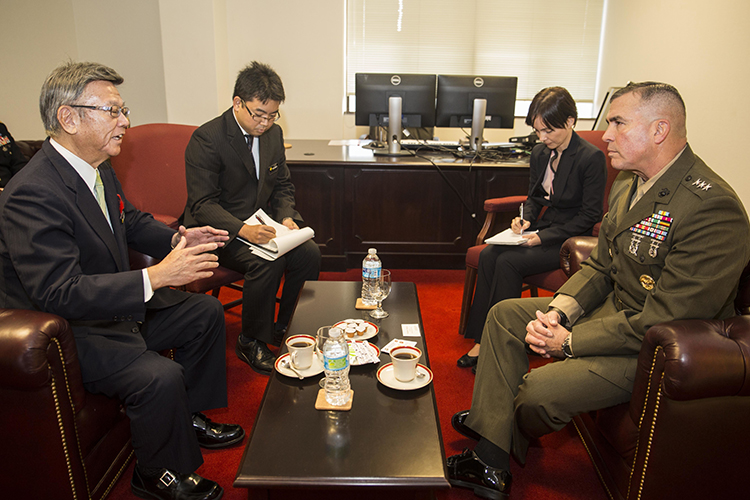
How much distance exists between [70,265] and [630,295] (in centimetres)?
175

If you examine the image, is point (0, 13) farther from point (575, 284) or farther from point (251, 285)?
point (575, 284)

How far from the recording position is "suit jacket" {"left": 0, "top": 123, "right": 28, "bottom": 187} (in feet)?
10.3

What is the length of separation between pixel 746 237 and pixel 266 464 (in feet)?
4.65

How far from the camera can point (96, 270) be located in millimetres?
1609

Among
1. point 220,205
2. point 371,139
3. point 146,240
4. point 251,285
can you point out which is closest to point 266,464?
point 146,240

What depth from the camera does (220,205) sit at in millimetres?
2535

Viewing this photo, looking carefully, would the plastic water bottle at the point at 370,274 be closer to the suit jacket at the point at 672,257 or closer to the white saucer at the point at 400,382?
the white saucer at the point at 400,382

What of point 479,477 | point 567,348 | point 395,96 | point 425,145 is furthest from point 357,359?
point 425,145

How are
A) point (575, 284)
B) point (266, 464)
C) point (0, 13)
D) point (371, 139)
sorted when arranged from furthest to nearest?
point (371, 139)
point (0, 13)
point (575, 284)
point (266, 464)

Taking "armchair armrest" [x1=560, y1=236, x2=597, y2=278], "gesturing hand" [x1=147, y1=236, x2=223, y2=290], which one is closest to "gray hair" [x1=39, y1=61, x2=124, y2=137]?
"gesturing hand" [x1=147, y1=236, x2=223, y2=290]

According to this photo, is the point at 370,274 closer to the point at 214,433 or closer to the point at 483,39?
the point at 214,433

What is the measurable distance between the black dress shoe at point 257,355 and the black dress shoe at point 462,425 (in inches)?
35.5

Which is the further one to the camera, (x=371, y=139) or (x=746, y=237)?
(x=371, y=139)

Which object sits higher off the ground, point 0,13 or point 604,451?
point 0,13
